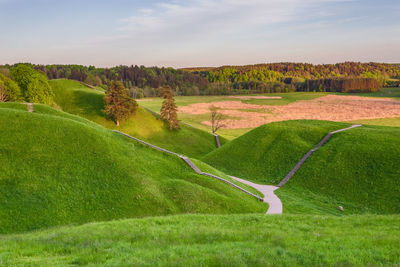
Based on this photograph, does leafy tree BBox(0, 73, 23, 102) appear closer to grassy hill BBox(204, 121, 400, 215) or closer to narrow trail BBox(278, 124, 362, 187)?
grassy hill BBox(204, 121, 400, 215)

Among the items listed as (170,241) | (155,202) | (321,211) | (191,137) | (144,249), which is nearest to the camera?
(144,249)

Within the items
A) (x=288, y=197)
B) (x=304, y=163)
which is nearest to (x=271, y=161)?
(x=304, y=163)

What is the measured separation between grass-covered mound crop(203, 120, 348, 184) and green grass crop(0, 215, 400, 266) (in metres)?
28.0

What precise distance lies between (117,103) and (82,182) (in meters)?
46.4

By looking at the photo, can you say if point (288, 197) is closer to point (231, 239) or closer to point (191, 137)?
point (231, 239)

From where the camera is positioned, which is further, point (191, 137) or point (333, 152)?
point (191, 137)

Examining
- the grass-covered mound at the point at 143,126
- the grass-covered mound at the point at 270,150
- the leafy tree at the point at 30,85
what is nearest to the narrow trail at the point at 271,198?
the grass-covered mound at the point at 270,150

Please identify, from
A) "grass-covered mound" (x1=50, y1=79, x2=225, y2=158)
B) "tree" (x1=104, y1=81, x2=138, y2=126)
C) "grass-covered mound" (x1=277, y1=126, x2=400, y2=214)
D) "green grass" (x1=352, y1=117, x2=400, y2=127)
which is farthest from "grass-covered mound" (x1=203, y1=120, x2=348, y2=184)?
"green grass" (x1=352, y1=117, x2=400, y2=127)

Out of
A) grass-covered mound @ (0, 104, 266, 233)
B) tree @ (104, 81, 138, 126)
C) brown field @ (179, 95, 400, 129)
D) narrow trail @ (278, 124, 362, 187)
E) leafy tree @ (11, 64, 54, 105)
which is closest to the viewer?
grass-covered mound @ (0, 104, 266, 233)

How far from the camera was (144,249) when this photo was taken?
11.9 metres

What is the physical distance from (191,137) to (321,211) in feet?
161

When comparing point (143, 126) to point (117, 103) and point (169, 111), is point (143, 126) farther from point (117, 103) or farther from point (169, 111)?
point (117, 103)

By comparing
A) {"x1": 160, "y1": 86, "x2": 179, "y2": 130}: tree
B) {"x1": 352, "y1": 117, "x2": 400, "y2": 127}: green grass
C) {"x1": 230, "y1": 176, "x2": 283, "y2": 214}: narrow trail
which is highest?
{"x1": 160, "y1": 86, "x2": 179, "y2": 130}: tree

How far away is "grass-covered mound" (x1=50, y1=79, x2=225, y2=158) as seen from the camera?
70.4m
